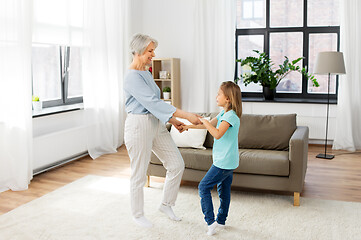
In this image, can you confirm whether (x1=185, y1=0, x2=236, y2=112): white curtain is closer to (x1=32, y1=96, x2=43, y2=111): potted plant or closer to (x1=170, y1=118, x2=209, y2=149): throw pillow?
(x1=170, y1=118, x2=209, y2=149): throw pillow

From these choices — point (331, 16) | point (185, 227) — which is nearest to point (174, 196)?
point (185, 227)

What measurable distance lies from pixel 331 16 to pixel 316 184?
10.4ft

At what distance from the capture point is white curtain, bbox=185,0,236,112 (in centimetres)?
618

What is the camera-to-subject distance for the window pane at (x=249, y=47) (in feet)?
21.5

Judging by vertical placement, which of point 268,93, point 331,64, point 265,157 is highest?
point 331,64

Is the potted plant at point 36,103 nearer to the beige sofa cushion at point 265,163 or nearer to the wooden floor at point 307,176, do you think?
the wooden floor at point 307,176

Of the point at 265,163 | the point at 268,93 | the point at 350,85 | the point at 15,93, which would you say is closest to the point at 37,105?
the point at 15,93

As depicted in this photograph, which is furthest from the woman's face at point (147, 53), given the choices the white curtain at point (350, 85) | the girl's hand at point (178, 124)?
the white curtain at point (350, 85)

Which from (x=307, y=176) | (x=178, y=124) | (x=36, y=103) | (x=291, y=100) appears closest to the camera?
(x=178, y=124)

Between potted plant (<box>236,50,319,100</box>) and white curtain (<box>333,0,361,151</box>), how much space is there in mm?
455

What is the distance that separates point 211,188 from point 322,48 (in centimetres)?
427

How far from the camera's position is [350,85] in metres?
5.73

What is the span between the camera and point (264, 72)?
19.9 ft

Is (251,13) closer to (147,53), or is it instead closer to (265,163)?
(265,163)
